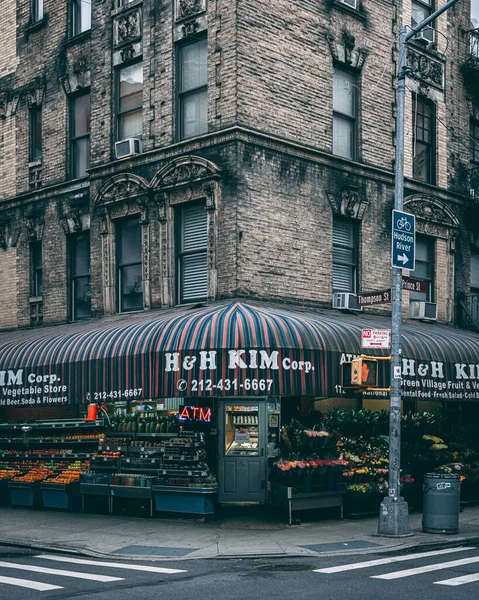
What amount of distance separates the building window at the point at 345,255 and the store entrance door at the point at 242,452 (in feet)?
13.4

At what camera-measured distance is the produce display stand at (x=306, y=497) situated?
55.8ft

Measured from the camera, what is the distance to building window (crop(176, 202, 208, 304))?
1936 cm

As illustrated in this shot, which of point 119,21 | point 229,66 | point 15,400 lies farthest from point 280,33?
point 15,400

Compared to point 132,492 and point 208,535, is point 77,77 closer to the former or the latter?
point 132,492

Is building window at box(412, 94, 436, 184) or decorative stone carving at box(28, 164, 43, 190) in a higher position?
building window at box(412, 94, 436, 184)

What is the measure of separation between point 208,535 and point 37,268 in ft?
33.7

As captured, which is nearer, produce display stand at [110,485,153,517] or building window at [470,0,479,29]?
produce display stand at [110,485,153,517]

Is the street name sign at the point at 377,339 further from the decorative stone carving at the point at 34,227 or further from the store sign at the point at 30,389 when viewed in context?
the decorative stone carving at the point at 34,227

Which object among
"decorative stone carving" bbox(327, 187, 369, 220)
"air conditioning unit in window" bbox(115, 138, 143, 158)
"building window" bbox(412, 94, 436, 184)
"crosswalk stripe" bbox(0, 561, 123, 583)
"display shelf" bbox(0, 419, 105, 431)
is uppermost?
"building window" bbox(412, 94, 436, 184)

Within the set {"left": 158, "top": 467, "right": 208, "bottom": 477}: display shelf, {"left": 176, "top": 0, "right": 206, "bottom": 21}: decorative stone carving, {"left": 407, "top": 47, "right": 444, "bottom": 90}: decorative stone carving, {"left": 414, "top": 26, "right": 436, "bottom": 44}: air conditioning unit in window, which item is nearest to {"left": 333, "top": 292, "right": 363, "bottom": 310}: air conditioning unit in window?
{"left": 158, "top": 467, "right": 208, "bottom": 477}: display shelf

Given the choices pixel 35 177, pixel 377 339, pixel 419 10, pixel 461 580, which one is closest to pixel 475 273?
pixel 419 10

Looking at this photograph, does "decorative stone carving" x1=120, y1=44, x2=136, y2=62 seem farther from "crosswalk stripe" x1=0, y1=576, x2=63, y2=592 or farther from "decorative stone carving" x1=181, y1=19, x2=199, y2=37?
"crosswalk stripe" x1=0, y1=576, x2=63, y2=592

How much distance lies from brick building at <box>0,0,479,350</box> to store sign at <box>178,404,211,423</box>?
7.79 feet

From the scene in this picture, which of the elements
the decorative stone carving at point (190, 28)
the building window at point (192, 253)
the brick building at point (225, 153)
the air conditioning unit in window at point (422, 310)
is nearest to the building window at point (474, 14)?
the brick building at point (225, 153)
